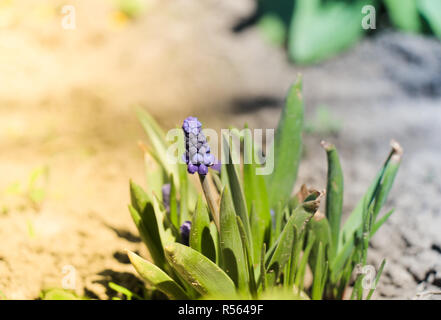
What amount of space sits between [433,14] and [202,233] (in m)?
2.39

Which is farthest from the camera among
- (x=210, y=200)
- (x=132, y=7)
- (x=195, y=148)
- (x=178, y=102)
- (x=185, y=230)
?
(x=132, y=7)

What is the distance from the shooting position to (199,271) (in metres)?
1.21

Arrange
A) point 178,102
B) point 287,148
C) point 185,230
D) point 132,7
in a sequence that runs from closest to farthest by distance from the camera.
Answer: point 185,230, point 287,148, point 178,102, point 132,7

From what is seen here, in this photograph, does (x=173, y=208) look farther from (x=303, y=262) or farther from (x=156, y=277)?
(x=303, y=262)

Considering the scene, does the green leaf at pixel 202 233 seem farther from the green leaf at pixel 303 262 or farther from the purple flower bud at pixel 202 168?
the green leaf at pixel 303 262

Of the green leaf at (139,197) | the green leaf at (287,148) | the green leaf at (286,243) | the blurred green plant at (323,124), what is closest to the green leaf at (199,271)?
the green leaf at (286,243)

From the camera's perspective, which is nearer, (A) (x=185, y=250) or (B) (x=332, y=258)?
(A) (x=185, y=250)

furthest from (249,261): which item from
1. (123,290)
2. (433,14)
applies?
(433,14)

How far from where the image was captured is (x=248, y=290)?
1.35 meters

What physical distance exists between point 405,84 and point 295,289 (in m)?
1.80

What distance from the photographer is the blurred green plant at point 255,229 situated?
48.2 inches

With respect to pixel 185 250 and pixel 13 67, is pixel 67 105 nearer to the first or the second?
pixel 13 67

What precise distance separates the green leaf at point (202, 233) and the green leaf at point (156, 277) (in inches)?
4.5
